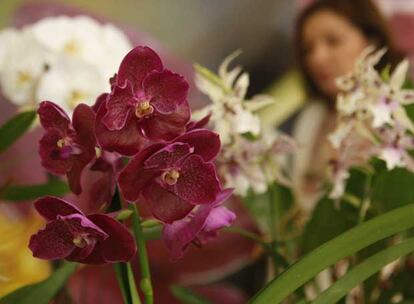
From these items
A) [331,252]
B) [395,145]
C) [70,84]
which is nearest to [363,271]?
[331,252]

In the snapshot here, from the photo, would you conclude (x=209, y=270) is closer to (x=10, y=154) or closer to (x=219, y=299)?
(x=219, y=299)

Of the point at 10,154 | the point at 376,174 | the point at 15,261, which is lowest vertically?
the point at 376,174

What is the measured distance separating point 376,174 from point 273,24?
0.46m

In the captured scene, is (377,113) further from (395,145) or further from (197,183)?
(197,183)

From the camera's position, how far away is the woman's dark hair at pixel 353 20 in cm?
104

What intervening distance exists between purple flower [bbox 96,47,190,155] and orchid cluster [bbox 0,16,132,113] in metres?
0.28

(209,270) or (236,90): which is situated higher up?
(236,90)

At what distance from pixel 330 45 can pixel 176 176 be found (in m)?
0.66

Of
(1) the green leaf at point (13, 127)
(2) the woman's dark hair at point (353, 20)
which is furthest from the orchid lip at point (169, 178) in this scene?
(2) the woman's dark hair at point (353, 20)

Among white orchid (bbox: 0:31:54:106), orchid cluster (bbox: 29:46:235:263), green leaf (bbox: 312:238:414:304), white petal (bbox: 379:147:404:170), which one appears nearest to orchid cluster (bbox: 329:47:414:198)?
white petal (bbox: 379:147:404:170)

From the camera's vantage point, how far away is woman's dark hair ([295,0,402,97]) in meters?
1.04

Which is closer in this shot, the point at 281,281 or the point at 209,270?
the point at 281,281

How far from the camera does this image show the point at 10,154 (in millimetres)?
888

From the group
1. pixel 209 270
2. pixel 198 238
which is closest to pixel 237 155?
pixel 198 238
